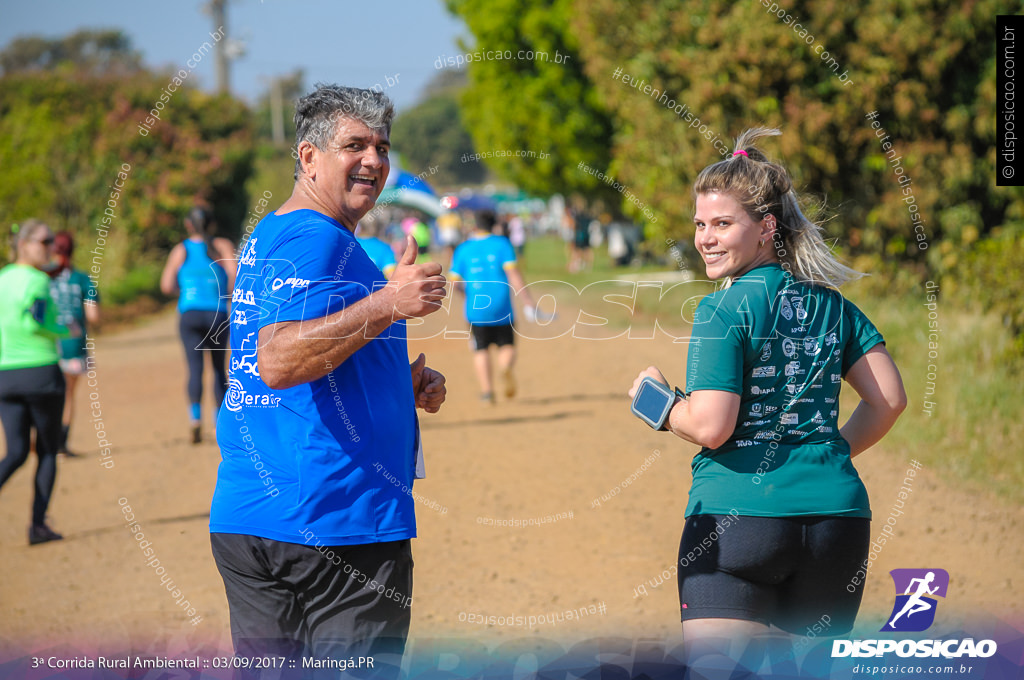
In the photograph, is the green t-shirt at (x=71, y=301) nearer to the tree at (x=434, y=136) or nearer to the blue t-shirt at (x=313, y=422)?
the blue t-shirt at (x=313, y=422)

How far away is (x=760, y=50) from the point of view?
1143 centimetres

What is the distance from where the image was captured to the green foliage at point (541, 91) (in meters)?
23.2

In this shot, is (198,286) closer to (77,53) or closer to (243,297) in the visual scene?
(243,297)

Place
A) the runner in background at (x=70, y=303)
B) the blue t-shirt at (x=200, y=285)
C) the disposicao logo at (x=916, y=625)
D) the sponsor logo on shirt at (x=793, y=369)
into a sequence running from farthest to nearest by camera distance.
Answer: the blue t-shirt at (x=200, y=285) → the runner in background at (x=70, y=303) → the disposicao logo at (x=916, y=625) → the sponsor logo on shirt at (x=793, y=369)

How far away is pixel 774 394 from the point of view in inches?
97.3

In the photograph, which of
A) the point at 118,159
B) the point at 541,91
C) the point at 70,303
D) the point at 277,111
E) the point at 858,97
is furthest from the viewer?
the point at 277,111

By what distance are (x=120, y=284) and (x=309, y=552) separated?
20.7 metres

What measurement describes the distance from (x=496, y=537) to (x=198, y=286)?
3895 millimetres

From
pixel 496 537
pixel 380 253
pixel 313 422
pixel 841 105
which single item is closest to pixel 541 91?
pixel 841 105

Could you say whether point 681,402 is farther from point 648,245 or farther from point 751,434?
point 648,245

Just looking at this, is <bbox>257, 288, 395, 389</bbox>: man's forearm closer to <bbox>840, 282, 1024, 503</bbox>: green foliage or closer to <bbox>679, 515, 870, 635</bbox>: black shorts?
<bbox>679, 515, 870, 635</bbox>: black shorts

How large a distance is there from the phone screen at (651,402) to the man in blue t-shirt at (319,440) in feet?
2.03

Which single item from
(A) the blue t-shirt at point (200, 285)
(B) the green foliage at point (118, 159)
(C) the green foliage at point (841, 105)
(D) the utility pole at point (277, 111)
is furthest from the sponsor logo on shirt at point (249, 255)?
(D) the utility pole at point (277, 111)

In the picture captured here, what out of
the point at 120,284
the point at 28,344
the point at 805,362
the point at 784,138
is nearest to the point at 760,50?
the point at 784,138
